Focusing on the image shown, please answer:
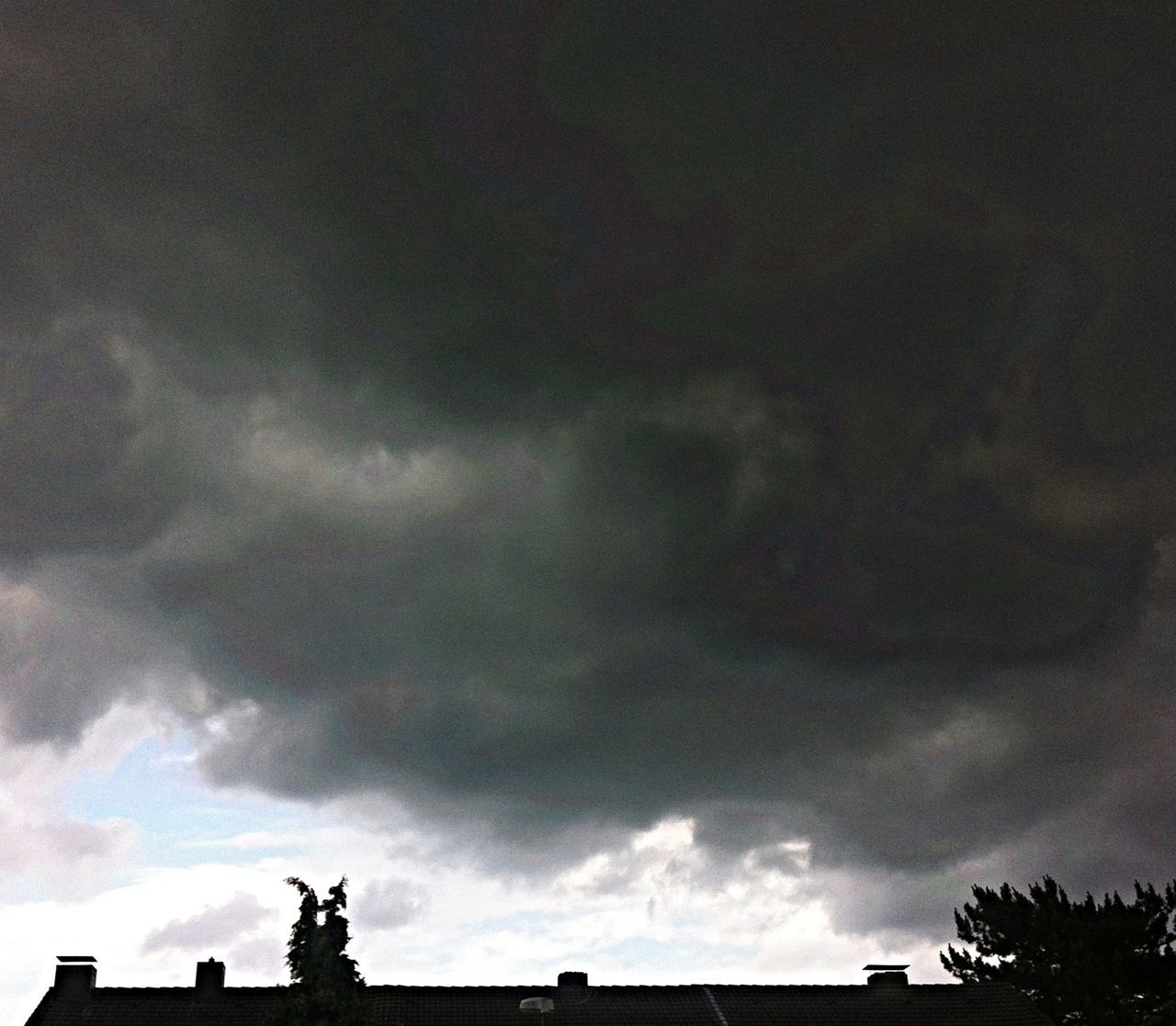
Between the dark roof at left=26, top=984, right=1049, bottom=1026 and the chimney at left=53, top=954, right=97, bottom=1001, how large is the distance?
33cm

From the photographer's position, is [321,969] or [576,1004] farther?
[576,1004]

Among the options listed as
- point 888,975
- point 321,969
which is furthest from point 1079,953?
point 321,969

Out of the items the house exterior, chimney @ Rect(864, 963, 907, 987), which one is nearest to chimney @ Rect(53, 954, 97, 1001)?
the house exterior

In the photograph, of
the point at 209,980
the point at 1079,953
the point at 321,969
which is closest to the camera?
the point at 321,969

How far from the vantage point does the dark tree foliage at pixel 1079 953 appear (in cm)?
7238

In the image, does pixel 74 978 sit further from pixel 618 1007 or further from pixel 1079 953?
pixel 1079 953

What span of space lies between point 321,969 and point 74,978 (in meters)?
15.4

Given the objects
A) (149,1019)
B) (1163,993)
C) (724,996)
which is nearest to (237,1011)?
(149,1019)

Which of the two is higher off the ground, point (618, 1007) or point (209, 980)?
point (209, 980)

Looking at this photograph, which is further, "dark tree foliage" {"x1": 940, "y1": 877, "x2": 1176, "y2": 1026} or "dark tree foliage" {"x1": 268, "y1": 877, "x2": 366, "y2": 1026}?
"dark tree foliage" {"x1": 940, "y1": 877, "x2": 1176, "y2": 1026}

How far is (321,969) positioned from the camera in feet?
138

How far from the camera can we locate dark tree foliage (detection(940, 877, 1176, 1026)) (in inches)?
2849

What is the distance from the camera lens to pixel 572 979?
54.8 metres

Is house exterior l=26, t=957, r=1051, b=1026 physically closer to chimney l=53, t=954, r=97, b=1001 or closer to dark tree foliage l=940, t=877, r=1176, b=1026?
chimney l=53, t=954, r=97, b=1001
